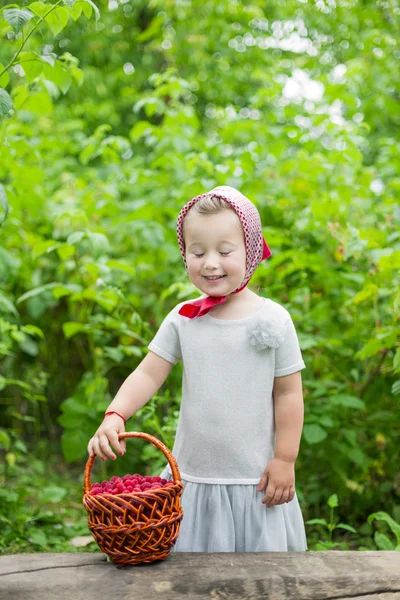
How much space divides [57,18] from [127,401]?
1130 millimetres

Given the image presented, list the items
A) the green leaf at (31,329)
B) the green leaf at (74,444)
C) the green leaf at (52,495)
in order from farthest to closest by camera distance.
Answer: the green leaf at (74,444) < the green leaf at (52,495) < the green leaf at (31,329)

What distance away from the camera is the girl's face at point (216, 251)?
184 cm

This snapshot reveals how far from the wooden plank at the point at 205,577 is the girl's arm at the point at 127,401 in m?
0.28

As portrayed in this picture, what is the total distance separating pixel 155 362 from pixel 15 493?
142 cm

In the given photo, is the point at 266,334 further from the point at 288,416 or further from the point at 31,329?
the point at 31,329

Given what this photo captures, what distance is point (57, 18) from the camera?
2.03m

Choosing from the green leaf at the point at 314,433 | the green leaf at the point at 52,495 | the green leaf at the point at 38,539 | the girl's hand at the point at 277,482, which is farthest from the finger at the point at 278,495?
the green leaf at the point at 52,495

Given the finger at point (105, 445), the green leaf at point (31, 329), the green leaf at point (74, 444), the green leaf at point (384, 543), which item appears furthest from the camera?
the green leaf at point (74, 444)

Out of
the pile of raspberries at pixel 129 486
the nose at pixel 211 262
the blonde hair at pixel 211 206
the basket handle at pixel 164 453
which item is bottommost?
the pile of raspberries at pixel 129 486

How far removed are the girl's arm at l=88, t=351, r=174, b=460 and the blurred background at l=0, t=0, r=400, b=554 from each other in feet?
1.74

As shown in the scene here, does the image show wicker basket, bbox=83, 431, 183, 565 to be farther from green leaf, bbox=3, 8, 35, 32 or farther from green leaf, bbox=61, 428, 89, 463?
green leaf, bbox=61, 428, 89, 463

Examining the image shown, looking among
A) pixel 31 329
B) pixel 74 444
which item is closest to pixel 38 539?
pixel 74 444

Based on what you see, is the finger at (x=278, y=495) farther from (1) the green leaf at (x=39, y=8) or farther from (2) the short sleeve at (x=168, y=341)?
Result: (1) the green leaf at (x=39, y=8)

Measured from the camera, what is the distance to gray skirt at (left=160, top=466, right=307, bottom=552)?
1911 millimetres
